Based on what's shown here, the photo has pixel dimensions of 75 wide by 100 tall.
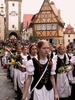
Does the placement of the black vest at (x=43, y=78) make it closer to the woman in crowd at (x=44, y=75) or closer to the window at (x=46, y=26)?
the woman in crowd at (x=44, y=75)

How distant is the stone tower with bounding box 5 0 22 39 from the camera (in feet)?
247

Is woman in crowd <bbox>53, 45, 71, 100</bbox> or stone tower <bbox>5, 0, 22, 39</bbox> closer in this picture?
woman in crowd <bbox>53, 45, 71, 100</bbox>

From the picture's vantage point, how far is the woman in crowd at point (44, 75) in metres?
4.57

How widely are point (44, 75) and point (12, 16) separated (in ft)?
236

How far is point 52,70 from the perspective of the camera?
4.69 meters

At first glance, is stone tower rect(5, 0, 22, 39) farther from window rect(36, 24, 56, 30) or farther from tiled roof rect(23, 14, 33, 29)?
window rect(36, 24, 56, 30)

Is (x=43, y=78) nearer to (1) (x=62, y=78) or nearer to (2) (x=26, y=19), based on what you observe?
(1) (x=62, y=78)

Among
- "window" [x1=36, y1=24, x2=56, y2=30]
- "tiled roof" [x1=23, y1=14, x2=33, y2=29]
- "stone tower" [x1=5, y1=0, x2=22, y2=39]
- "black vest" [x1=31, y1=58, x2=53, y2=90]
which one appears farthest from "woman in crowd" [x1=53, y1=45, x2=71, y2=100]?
"stone tower" [x1=5, y1=0, x2=22, y2=39]

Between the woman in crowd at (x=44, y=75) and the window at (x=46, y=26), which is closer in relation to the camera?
the woman in crowd at (x=44, y=75)

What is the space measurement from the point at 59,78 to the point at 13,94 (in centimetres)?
266

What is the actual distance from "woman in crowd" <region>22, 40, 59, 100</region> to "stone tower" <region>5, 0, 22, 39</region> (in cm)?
7089

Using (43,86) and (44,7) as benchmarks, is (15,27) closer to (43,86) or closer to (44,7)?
(44,7)

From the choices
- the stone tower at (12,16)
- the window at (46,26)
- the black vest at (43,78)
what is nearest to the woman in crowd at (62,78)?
the black vest at (43,78)

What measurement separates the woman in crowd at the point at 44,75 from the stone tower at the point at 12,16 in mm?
70889
